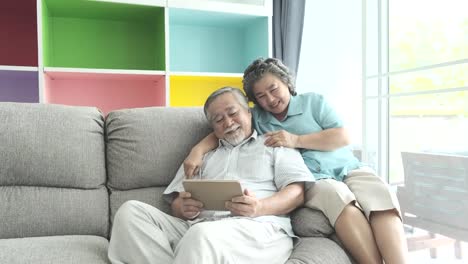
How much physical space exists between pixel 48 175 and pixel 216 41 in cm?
179

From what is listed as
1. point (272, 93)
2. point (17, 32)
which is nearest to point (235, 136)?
point (272, 93)

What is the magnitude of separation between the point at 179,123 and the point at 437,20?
4.78 ft

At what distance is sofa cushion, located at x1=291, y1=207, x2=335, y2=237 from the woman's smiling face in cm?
48

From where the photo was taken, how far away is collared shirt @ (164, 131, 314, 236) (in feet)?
5.27

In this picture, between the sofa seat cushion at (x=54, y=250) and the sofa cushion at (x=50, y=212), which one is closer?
the sofa seat cushion at (x=54, y=250)

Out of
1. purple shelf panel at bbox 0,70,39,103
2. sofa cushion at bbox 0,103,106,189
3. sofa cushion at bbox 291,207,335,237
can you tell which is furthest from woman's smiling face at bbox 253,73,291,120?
purple shelf panel at bbox 0,70,39,103

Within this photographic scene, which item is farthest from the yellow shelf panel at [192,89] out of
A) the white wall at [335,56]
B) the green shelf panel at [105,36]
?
the white wall at [335,56]

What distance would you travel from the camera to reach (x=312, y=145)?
176 centimetres

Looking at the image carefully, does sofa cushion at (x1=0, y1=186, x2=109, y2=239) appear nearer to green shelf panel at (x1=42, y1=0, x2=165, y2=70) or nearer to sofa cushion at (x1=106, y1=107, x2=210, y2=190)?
sofa cushion at (x1=106, y1=107, x2=210, y2=190)

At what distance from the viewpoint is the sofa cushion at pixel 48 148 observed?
5.56ft

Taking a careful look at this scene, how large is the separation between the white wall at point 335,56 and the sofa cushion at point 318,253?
56.0 inches

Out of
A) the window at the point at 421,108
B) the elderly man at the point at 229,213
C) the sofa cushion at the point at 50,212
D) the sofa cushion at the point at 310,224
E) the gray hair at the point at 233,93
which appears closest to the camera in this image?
the elderly man at the point at 229,213

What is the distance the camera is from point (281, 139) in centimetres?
173

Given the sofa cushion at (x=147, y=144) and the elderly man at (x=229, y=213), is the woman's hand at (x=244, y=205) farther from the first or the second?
the sofa cushion at (x=147, y=144)
